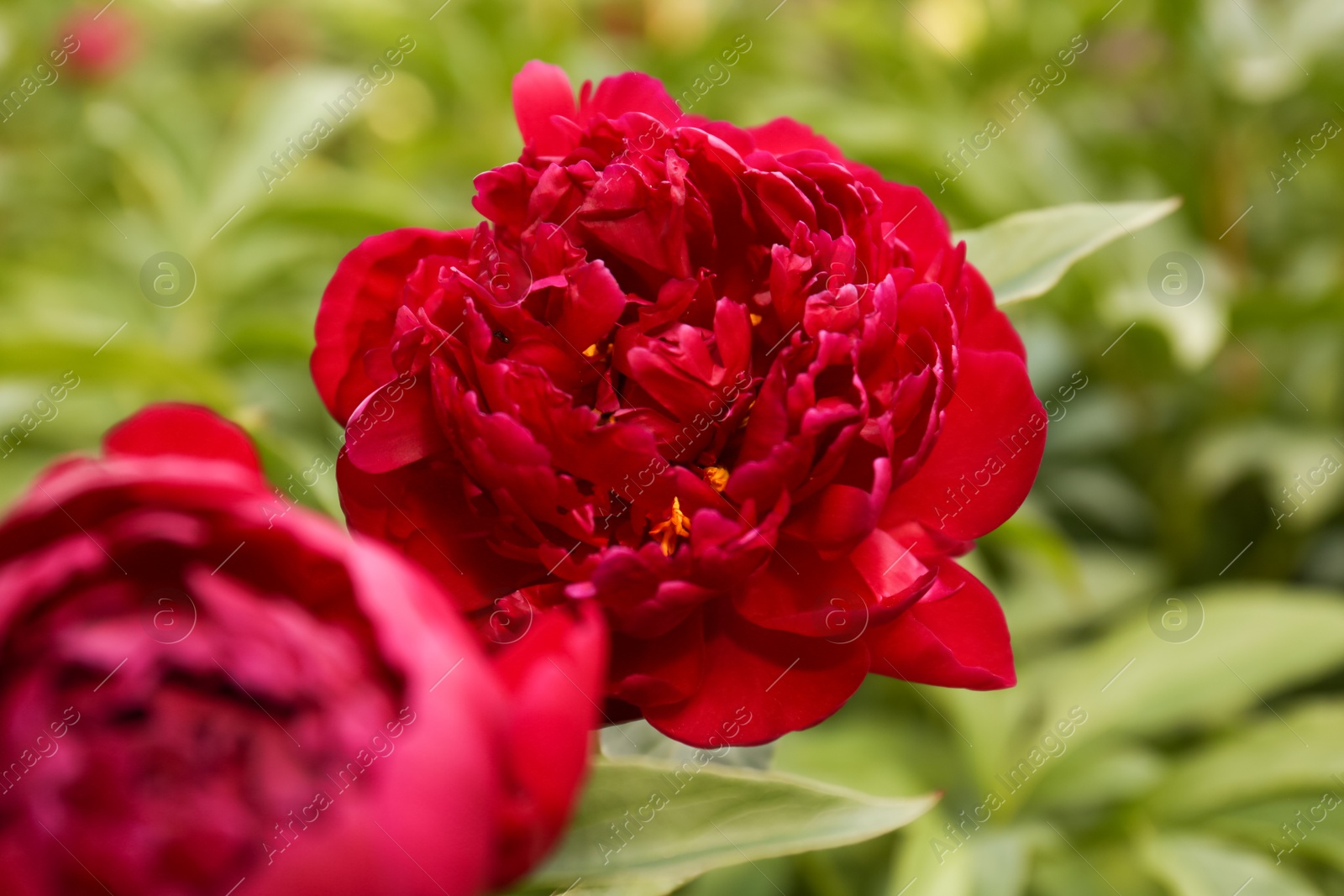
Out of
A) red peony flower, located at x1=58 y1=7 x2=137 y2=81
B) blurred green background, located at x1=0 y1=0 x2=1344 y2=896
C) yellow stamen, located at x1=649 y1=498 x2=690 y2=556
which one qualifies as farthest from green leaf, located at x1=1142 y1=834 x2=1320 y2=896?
red peony flower, located at x1=58 y1=7 x2=137 y2=81

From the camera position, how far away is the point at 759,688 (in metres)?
0.41

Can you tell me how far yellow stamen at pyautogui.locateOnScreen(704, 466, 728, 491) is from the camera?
0.44 metres

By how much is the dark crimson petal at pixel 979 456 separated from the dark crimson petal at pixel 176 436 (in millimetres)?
270

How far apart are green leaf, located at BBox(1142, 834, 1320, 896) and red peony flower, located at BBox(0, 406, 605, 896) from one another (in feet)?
2.02

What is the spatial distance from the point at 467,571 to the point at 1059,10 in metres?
1.35

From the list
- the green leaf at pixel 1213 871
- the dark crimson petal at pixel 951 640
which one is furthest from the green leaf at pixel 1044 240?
the green leaf at pixel 1213 871

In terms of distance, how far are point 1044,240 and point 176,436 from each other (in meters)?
0.42

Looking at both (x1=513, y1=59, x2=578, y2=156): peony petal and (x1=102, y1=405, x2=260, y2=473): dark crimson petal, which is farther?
(x1=513, y1=59, x2=578, y2=156): peony petal

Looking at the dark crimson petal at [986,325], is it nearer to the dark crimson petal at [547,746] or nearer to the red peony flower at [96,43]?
the dark crimson petal at [547,746]

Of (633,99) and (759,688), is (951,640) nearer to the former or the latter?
(759,688)

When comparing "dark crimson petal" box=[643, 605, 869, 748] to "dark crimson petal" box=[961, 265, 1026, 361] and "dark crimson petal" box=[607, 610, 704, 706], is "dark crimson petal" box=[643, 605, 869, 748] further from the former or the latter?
"dark crimson petal" box=[961, 265, 1026, 361]

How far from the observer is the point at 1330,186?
136 cm

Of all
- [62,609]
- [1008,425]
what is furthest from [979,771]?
[62,609]

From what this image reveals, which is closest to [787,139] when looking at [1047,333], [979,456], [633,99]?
[633,99]
